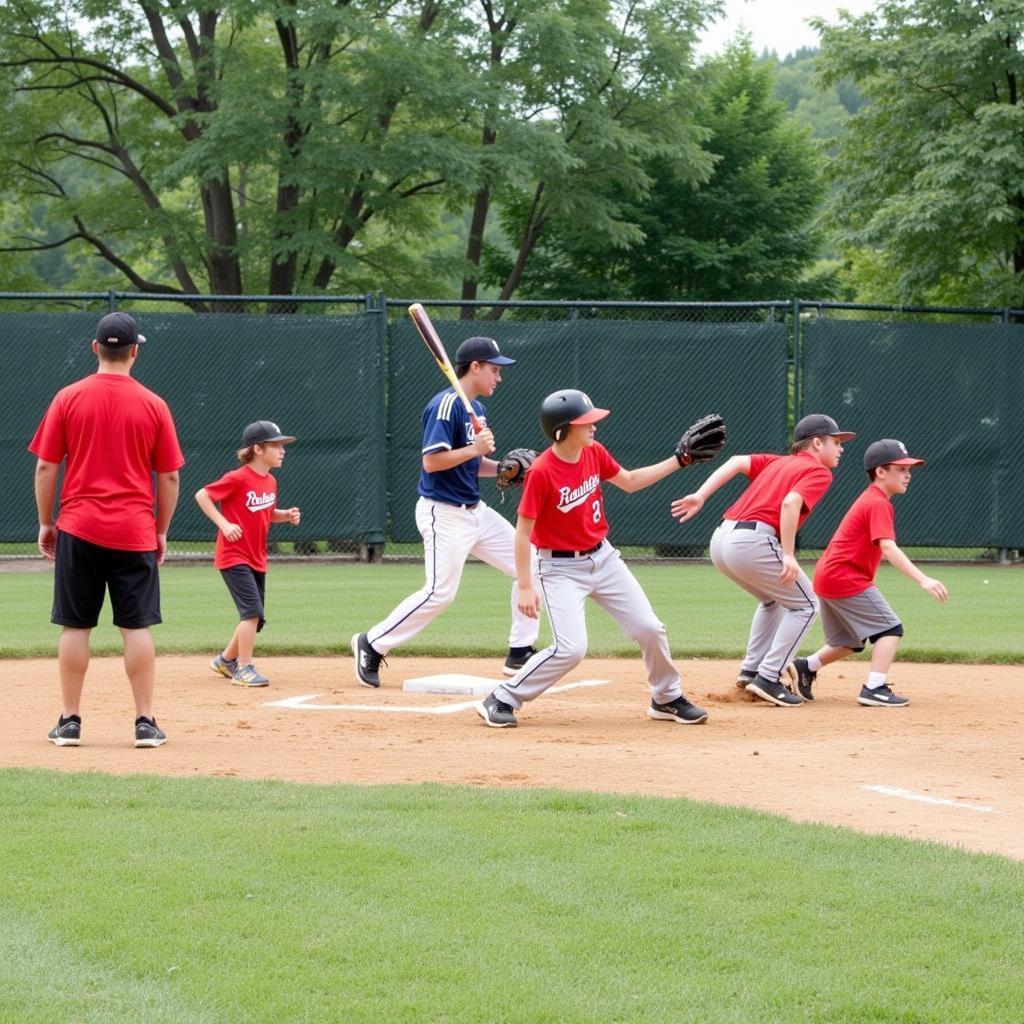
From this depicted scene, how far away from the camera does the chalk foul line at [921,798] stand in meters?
5.65

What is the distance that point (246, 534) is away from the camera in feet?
30.0

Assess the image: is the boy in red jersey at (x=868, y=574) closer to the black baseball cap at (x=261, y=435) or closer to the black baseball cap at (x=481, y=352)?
the black baseball cap at (x=481, y=352)

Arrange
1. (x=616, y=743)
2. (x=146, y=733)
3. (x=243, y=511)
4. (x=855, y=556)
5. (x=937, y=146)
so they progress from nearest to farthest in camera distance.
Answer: (x=146, y=733)
(x=616, y=743)
(x=855, y=556)
(x=243, y=511)
(x=937, y=146)

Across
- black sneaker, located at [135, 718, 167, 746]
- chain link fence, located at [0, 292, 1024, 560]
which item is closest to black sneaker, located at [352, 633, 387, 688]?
black sneaker, located at [135, 718, 167, 746]

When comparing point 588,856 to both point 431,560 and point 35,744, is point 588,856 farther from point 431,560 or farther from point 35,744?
point 431,560

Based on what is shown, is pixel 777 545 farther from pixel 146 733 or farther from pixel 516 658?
pixel 146 733

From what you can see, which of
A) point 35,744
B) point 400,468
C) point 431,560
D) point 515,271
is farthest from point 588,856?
point 515,271

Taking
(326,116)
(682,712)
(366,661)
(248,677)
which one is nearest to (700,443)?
(682,712)

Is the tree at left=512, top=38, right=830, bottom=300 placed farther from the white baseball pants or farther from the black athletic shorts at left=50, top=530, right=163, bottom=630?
the black athletic shorts at left=50, top=530, right=163, bottom=630

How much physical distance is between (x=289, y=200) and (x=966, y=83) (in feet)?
35.3

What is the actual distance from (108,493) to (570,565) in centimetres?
230

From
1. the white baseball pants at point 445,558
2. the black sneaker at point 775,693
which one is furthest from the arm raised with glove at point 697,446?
the black sneaker at point 775,693

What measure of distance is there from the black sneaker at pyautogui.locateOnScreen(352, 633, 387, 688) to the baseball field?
8cm

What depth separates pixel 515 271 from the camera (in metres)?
28.2
